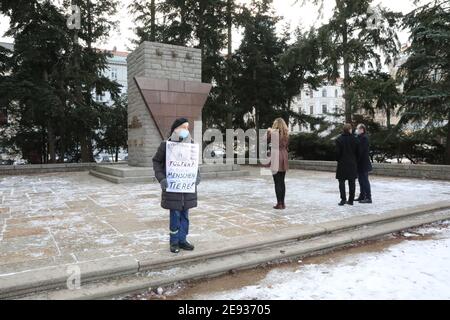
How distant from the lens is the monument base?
1183 centimetres

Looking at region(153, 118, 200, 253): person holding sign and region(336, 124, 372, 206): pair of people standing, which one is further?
region(336, 124, 372, 206): pair of people standing

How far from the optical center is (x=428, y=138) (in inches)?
A: 589

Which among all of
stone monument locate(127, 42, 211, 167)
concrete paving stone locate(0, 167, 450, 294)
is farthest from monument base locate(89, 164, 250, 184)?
concrete paving stone locate(0, 167, 450, 294)

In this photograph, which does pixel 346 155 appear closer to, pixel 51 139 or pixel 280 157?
pixel 280 157

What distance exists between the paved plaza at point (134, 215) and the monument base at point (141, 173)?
3.72ft

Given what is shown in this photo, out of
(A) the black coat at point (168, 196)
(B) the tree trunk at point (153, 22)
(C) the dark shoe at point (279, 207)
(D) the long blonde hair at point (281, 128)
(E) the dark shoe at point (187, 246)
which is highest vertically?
(B) the tree trunk at point (153, 22)

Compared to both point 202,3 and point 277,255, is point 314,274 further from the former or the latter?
point 202,3

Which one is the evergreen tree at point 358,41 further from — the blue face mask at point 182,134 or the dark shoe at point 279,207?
the blue face mask at point 182,134

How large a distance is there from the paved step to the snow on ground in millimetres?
461

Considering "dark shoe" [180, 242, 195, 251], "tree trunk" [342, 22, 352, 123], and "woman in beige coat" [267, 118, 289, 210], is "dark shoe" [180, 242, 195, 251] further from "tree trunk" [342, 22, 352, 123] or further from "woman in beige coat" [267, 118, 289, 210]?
"tree trunk" [342, 22, 352, 123]

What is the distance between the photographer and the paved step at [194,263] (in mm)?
3438

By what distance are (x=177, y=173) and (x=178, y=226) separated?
2.21ft

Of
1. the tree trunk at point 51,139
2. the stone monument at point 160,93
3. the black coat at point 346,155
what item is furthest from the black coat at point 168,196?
the tree trunk at point 51,139
